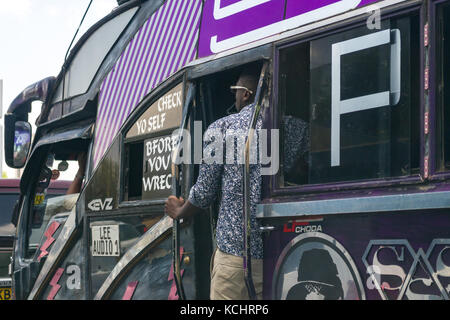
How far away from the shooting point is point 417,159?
3.13m

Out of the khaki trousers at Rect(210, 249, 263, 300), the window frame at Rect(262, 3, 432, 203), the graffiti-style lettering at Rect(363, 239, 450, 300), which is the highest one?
the window frame at Rect(262, 3, 432, 203)

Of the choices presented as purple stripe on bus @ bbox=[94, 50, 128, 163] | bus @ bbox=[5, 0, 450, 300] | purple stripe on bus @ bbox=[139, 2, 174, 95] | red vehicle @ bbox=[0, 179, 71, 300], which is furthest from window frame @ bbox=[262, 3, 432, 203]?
red vehicle @ bbox=[0, 179, 71, 300]

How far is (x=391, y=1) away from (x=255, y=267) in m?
1.50

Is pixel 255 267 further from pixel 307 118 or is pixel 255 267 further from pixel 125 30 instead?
pixel 125 30

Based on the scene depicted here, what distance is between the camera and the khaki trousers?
3834 mm

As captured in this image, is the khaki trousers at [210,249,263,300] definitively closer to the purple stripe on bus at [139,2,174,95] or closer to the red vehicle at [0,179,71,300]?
the purple stripe on bus at [139,2,174,95]

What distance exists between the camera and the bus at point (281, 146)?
308cm

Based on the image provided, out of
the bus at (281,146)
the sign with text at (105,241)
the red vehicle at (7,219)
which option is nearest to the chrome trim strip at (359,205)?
the bus at (281,146)

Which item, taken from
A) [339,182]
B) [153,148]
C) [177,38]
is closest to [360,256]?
[339,182]

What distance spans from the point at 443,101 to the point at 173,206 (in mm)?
1820

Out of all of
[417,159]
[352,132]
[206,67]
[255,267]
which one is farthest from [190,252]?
[417,159]

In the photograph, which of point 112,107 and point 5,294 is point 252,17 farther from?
point 5,294

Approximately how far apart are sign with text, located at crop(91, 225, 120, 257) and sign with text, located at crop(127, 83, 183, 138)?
0.68 metres

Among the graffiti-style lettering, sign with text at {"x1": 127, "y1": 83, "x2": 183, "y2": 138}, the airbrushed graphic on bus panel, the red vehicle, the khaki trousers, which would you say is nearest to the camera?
the graffiti-style lettering
